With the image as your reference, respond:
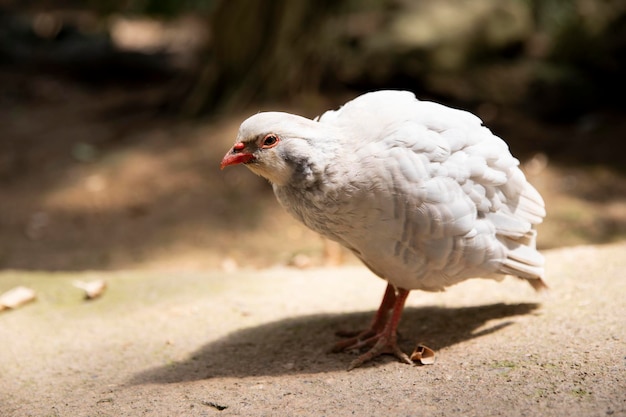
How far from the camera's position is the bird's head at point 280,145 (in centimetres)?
296

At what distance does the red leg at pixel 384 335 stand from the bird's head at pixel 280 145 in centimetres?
81

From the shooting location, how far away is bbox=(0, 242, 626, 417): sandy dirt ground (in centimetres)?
271

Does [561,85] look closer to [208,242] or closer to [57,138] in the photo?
[208,242]

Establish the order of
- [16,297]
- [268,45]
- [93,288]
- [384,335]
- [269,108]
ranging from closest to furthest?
[384,335], [16,297], [93,288], [269,108], [268,45]

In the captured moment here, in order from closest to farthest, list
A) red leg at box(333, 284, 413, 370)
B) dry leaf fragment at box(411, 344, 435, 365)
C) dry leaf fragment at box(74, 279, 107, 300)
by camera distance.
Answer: dry leaf fragment at box(411, 344, 435, 365)
red leg at box(333, 284, 413, 370)
dry leaf fragment at box(74, 279, 107, 300)

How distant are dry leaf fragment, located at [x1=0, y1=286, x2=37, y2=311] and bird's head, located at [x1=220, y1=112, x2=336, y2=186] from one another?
197cm

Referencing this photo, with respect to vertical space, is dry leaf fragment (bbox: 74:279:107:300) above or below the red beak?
below

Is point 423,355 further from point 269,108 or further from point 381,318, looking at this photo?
point 269,108

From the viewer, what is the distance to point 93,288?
14.3 ft

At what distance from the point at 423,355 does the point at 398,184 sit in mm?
777

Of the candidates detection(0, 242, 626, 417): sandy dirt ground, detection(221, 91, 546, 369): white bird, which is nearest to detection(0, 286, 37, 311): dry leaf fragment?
detection(0, 242, 626, 417): sandy dirt ground

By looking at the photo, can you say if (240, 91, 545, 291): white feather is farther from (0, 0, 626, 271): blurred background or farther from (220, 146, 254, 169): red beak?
(0, 0, 626, 271): blurred background

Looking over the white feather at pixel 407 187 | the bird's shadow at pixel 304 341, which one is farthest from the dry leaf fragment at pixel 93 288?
the white feather at pixel 407 187

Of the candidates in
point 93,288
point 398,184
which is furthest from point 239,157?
point 93,288
